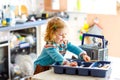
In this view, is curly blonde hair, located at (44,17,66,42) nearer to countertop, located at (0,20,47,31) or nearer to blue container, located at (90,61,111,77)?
blue container, located at (90,61,111,77)

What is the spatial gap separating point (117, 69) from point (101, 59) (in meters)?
0.14

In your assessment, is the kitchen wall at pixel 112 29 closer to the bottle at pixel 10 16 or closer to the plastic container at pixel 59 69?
the bottle at pixel 10 16

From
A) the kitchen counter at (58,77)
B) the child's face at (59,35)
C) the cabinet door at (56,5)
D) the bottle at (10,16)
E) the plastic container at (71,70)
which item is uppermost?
the cabinet door at (56,5)

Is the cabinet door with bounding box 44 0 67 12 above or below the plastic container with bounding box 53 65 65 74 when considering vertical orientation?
above

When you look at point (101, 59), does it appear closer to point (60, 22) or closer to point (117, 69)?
point (117, 69)

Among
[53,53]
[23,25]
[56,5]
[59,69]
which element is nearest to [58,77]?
[59,69]

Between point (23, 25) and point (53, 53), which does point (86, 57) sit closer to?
point (53, 53)

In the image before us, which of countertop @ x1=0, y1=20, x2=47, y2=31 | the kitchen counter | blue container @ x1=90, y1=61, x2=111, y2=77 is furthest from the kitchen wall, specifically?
the kitchen counter

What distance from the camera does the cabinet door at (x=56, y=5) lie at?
443 cm

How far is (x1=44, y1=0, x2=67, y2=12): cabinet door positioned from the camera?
443 centimetres

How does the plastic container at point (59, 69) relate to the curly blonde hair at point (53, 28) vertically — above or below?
below

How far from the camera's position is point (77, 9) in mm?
4465

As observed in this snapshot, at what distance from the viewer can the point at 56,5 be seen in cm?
443

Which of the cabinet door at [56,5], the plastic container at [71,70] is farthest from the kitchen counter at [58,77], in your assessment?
the cabinet door at [56,5]
